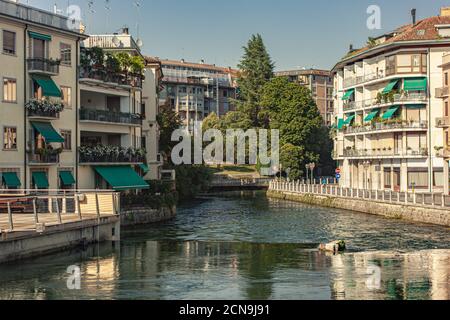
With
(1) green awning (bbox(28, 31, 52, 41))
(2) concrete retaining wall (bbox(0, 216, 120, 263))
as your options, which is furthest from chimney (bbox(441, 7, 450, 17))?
(2) concrete retaining wall (bbox(0, 216, 120, 263))

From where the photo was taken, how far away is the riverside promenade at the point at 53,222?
111 feet

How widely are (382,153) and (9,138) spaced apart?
5022cm

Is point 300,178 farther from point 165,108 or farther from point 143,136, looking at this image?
point 143,136

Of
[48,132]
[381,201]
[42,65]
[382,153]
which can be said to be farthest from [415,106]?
[42,65]

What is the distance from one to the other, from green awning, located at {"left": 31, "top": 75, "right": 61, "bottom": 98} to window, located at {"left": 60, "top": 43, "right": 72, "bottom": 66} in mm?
2977

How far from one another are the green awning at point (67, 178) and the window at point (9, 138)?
566cm

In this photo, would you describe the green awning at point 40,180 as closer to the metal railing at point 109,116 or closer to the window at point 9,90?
the window at point 9,90

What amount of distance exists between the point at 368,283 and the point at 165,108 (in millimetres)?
75198

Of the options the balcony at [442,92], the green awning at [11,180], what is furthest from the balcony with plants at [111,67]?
the balcony at [442,92]

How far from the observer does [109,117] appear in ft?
198

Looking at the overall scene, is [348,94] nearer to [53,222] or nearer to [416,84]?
[416,84]

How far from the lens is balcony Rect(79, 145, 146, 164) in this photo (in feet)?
187

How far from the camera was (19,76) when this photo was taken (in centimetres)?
A: 4981
